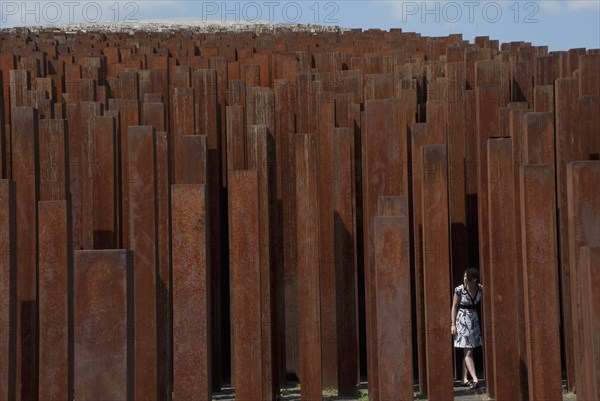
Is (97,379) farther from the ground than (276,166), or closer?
closer

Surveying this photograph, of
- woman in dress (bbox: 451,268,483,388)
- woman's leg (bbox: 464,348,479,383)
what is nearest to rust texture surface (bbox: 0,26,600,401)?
woman in dress (bbox: 451,268,483,388)

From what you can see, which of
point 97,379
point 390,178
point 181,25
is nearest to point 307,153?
point 390,178

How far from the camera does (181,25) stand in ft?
86.6

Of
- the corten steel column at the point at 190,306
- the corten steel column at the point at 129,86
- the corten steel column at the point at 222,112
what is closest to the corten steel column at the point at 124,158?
the corten steel column at the point at 222,112

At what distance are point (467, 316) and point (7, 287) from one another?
3.46 meters

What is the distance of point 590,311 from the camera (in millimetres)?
4105

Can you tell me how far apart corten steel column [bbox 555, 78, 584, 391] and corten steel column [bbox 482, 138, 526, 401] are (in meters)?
0.93

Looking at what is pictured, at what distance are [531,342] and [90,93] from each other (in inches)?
177

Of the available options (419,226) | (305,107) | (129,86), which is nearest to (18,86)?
(129,86)

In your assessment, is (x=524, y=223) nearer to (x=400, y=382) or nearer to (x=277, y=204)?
(x=400, y=382)

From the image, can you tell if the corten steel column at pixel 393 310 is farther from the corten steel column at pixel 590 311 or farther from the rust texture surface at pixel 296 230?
the corten steel column at pixel 590 311

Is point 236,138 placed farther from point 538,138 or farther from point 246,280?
point 246,280

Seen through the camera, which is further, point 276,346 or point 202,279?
point 276,346

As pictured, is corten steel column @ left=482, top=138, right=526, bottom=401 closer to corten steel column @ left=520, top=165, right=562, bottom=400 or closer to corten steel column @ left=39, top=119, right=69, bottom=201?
corten steel column @ left=520, top=165, right=562, bottom=400
